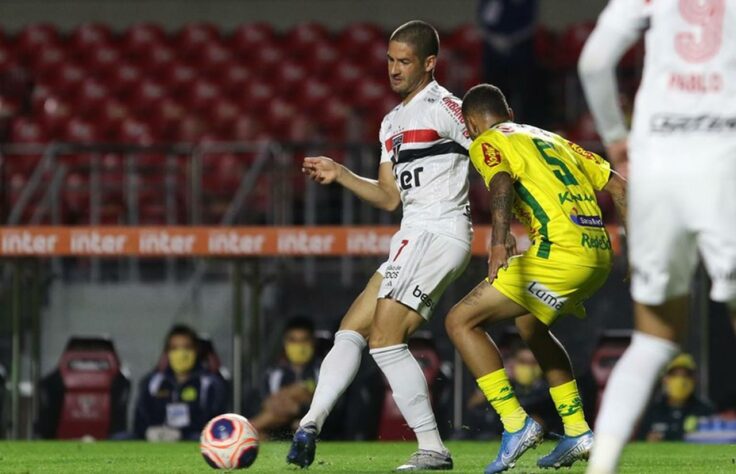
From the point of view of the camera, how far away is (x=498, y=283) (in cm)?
644

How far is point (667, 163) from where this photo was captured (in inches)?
181

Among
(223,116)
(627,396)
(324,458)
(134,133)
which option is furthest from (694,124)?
(134,133)

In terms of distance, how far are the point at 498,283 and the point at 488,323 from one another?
0.19 meters

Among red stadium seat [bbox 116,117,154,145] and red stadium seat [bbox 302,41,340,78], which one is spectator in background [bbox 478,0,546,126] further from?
red stadium seat [bbox 116,117,154,145]

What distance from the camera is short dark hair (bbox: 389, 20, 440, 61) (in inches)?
271

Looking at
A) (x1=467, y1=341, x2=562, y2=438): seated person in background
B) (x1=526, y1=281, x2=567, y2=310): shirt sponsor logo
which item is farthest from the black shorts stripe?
(x1=467, y1=341, x2=562, y2=438): seated person in background

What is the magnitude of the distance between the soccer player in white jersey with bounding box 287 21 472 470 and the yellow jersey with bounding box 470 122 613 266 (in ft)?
1.19

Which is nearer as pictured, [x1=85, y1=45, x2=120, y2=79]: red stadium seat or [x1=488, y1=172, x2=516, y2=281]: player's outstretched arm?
[x1=488, y1=172, x2=516, y2=281]: player's outstretched arm

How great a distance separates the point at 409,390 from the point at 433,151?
3.45 feet

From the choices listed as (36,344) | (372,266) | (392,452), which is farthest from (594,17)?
(392,452)

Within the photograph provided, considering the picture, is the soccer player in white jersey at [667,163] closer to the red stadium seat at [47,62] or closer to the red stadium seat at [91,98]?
the red stadium seat at [91,98]

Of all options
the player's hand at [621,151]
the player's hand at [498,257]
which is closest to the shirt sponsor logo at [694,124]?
the player's hand at [621,151]

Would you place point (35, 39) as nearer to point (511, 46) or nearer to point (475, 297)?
point (511, 46)

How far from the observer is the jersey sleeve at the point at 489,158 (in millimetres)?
6387
